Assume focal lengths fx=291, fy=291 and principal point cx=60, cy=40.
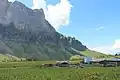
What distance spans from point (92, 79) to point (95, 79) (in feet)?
1.93

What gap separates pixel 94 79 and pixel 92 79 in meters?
0.53

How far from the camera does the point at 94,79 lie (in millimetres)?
46906

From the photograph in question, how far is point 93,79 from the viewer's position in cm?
4684

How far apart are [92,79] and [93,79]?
0.37 m

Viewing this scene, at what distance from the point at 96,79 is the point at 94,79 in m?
0.37

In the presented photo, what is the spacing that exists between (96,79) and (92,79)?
26.7 inches

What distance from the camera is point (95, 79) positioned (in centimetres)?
4681

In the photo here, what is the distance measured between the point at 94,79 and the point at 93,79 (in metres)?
0.18

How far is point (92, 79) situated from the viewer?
46.5 m

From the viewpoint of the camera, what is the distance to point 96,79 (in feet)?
153
